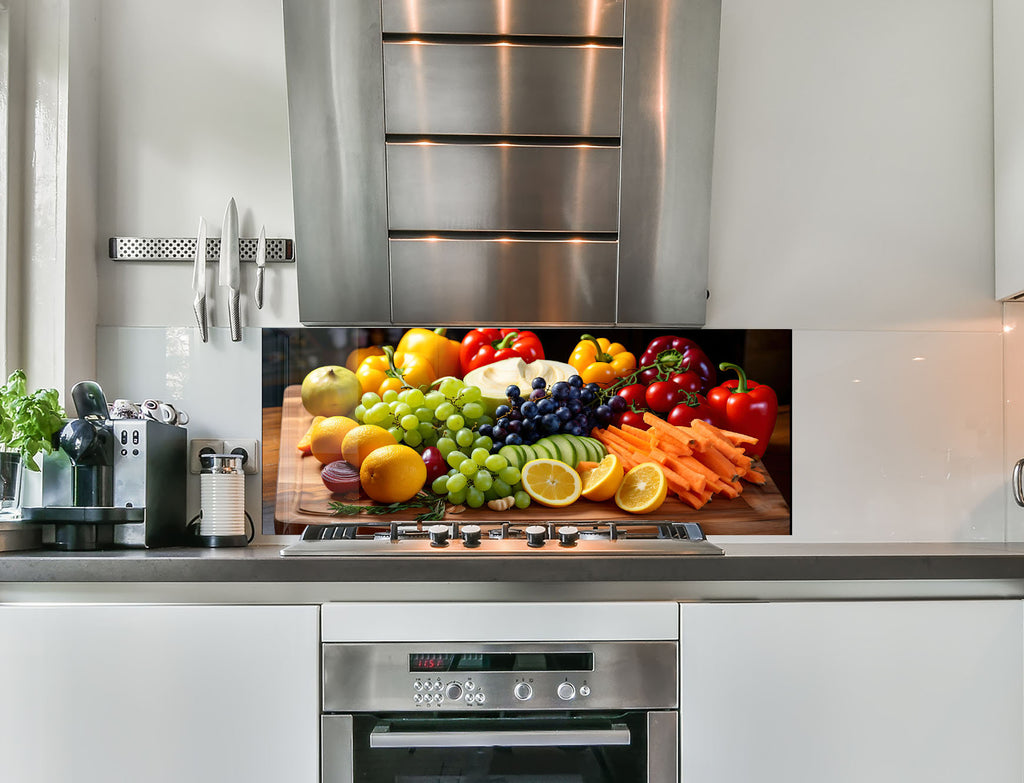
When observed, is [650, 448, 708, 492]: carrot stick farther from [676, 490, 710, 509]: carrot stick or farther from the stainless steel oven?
the stainless steel oven

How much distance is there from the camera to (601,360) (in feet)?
6.71

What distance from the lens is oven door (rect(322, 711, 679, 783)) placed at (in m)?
1.40

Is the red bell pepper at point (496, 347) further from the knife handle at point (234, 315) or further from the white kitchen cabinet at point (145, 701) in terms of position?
the white kitchen cabinet at point (145, 701)

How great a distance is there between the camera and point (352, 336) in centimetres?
201

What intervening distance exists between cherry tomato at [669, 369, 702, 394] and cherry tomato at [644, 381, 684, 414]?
1 cm

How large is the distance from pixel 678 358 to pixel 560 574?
81cm

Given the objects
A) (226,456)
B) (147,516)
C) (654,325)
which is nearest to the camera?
(147,516)

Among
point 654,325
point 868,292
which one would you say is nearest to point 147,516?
point 654,325

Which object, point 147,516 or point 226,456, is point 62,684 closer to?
point 147,516

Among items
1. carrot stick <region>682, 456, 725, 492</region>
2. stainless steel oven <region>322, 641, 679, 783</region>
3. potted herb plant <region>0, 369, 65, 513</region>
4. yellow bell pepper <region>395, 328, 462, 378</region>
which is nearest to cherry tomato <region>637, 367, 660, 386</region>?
carrot stick <region>682, 456, 725, 492</region>

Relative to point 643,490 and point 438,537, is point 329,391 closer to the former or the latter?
point 438,537

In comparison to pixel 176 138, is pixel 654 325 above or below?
below

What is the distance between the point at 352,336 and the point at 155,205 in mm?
554

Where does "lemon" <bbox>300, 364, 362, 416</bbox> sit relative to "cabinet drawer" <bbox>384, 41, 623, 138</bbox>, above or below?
below
